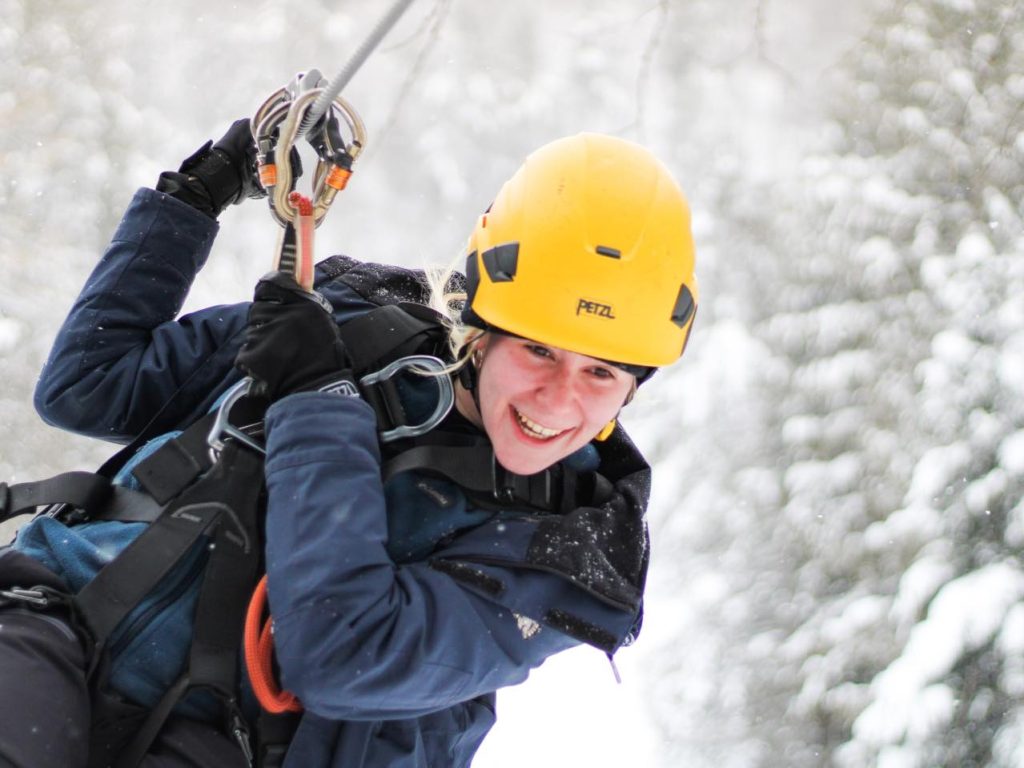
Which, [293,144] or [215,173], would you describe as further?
[215,173]

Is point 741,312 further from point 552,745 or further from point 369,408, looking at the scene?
point 369,408

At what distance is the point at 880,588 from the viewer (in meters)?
3.62

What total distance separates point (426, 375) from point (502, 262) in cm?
25

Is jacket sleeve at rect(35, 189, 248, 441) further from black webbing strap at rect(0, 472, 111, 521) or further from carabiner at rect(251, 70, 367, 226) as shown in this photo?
carabiner at rect(251, 70, 367, 226)

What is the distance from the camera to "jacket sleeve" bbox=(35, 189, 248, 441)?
165cm

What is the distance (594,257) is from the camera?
1553 mm

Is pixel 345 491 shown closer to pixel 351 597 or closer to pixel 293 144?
pixel 351 597

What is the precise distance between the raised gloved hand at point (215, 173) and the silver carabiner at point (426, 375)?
0.50 m

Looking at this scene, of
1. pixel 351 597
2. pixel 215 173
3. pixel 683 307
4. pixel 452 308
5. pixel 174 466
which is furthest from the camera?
pixel 452 308

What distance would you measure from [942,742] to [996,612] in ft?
1.61

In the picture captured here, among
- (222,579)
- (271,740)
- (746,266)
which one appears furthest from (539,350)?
(746,266)

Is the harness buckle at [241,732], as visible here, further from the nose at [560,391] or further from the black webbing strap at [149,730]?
the nose at [560,391]

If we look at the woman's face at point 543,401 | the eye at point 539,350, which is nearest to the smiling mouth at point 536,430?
the woman's face at point 543,401

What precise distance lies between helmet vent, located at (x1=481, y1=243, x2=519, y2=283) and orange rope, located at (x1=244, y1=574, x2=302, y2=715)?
65 cm
